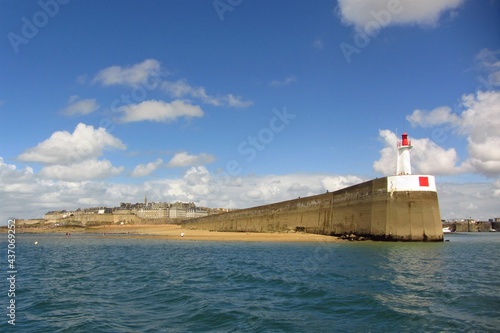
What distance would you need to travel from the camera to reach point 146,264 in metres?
26.5

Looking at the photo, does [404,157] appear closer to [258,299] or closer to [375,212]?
[375,212]

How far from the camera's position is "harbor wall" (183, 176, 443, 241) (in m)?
41.8

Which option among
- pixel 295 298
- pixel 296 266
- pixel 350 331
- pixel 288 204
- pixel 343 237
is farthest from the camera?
pixel 288 204

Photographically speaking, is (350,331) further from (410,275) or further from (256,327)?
(410,275)

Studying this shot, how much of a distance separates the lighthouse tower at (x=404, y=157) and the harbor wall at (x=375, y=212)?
3.30 meters

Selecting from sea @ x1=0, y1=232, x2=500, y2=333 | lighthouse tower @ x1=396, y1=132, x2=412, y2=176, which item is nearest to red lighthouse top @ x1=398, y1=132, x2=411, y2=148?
lighthouse tower @ x1=396, y1=132, x2=412, y2=176

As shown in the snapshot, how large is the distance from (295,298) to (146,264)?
15030 mm

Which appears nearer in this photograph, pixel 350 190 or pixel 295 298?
pixel 295 298

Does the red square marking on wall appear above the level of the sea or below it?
above

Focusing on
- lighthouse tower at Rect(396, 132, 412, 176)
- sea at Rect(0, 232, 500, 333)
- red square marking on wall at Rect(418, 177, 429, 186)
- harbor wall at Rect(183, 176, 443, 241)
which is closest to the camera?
sea at Rect(0, 232, 500, 333)

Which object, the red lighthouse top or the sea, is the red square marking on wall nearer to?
the red lighthouse top

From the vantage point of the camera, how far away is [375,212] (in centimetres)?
4450

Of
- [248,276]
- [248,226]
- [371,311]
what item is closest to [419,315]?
[371,311]

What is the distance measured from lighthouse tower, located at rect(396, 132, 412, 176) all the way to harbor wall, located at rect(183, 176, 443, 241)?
130 inches
